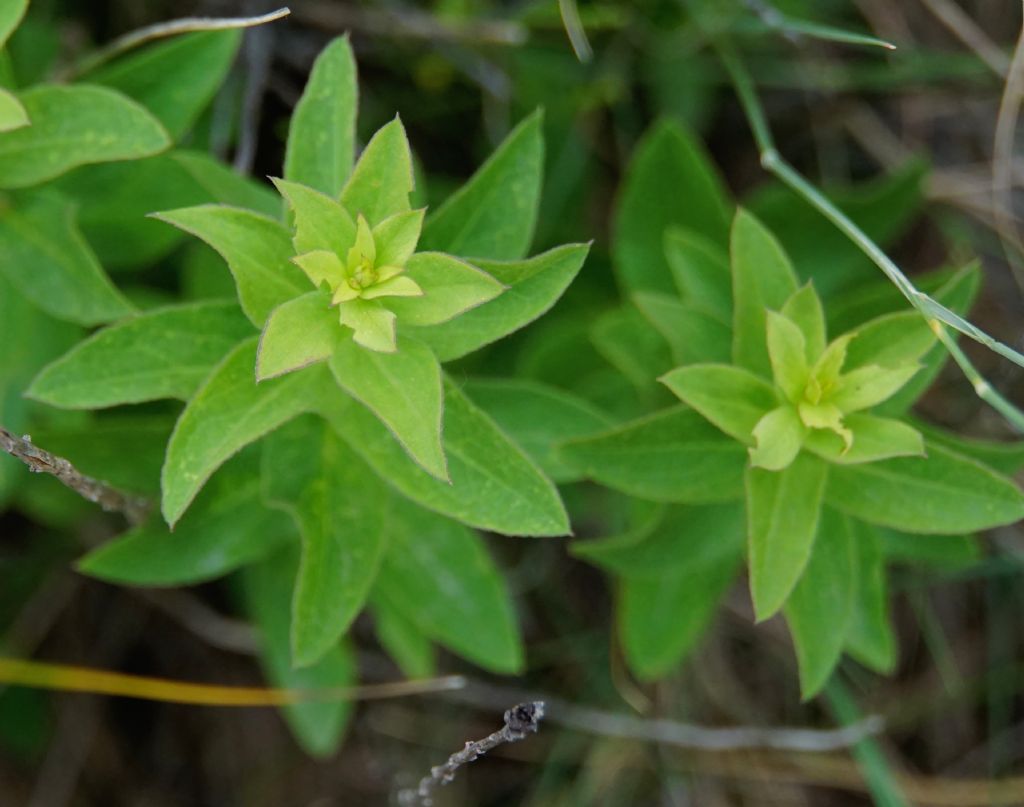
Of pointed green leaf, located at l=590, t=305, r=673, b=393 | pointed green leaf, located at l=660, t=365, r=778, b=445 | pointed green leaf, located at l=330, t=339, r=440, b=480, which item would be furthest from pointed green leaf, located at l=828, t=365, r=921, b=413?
pointed green leaf, located at l=330, t=339, r=440, b=480

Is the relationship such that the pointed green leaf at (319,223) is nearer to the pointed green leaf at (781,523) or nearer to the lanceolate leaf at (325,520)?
the lanceolate leaf at (325,520)

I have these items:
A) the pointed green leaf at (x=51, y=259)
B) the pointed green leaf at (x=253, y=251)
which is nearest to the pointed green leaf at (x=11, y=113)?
the pointed green leaf at (x=51, y=259)

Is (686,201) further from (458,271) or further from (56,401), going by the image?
(56,401)

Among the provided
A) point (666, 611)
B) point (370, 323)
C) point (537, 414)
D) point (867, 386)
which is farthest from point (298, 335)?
point (666, 611)

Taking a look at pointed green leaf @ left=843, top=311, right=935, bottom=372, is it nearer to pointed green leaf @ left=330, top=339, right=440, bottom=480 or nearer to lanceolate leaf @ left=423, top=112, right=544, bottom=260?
lanceolate leaf @ left=423, top=112, right=544, bottom=260

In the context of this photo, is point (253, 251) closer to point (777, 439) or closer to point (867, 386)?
point (777, 439)

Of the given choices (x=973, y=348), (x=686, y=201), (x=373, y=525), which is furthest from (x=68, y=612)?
(x=973, y=348)
